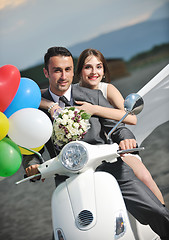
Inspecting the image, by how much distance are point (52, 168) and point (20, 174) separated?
14.0 ft

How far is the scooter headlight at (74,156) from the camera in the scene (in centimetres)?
180

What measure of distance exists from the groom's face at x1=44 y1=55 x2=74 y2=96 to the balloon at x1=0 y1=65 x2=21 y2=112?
0.96 feet

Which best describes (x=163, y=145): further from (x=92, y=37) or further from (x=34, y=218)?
(x=92, y=37)

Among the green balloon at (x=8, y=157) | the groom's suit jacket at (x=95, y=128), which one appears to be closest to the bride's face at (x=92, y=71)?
the groom's suit jacket at (x=95, y=128)

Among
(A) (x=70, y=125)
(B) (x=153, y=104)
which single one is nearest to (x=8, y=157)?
(A) (x=70, y=125)

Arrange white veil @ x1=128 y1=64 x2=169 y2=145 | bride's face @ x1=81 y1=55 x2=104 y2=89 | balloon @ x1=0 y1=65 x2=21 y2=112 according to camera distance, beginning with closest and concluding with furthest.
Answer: balloon @ x1=0 y1=65 x2=21 y2=112 → bride's face @ x1=81 y1=55 x2=104 y2=89 → white veil @ x1=128 y1=64 x2=169 y2=145

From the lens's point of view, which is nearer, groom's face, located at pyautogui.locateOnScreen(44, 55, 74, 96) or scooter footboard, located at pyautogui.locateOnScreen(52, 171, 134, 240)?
scooter footboard, located at pyautogui.locateOnScreen(52, 171, 134, 240)

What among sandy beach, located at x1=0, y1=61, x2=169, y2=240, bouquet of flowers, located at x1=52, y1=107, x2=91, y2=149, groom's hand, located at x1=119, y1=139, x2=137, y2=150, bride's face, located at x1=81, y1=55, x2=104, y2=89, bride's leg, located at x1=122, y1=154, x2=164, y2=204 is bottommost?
sandy beach, located at x1=0, y1=61, x2=169, y2=240

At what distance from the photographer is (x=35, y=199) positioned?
4879 millimetres

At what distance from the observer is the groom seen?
79.3 inches

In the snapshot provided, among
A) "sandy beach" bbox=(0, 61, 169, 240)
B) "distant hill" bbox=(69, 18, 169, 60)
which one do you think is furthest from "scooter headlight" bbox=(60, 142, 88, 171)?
"distant hill" bbox=(69, 18, 169, 60)

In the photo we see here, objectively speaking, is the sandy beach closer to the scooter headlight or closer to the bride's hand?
the bride's hand

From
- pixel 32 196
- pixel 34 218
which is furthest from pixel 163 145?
pixel 34 218

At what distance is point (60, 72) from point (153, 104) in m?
1.23
